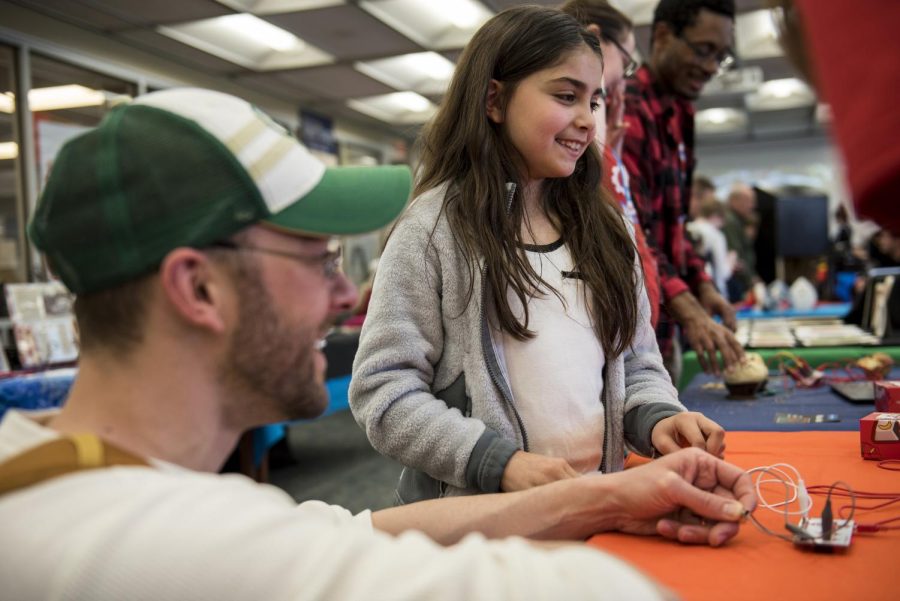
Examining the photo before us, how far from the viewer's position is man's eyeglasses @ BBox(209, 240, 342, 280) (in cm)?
69

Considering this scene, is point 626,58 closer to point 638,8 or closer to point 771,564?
point 771,564

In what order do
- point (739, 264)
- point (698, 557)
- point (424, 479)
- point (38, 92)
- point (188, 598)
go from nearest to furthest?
point (188, 598) → point (698, 557) → point (424, 479) → point (38, 92) → point (739, 264)

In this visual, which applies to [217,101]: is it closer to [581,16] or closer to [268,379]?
[268,379]

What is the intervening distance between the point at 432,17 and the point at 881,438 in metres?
5.92

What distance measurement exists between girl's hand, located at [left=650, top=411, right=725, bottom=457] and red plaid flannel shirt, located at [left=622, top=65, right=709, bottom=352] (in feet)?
3.24

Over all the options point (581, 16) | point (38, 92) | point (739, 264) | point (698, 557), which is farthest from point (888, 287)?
point (38, 92)

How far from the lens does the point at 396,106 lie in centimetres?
974

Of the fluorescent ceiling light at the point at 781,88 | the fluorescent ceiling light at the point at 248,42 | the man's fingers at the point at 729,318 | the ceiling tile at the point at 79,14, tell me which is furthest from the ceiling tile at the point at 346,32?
the fluorescent ceiling light at the point at 781,88

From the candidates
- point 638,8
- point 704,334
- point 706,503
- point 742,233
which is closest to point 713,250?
point 742,233

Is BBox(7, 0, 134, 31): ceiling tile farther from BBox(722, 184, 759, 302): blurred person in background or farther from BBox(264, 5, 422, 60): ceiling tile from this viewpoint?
BBox(722, 184, 759, 302): blurred person in background

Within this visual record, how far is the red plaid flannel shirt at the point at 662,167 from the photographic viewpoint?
233 centimetres

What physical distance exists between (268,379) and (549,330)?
681 mm

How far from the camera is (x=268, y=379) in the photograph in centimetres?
72

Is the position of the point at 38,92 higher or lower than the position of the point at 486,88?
higher
